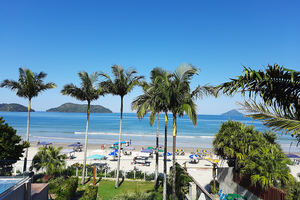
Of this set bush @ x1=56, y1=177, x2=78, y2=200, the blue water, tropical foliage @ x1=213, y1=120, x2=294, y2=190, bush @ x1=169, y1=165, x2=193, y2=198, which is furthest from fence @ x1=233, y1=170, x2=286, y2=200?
the blue water

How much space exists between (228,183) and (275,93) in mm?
10734

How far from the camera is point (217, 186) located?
1390cm

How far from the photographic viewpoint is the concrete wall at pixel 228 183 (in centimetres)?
1075

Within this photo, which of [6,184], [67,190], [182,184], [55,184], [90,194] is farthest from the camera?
[55,184]

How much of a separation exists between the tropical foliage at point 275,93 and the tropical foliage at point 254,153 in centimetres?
633

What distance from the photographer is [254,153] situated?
9.94 meters

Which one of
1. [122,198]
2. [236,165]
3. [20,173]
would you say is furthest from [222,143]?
[20,173]

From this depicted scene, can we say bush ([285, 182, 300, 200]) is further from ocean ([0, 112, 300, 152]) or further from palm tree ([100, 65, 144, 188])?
palm tree ([100, 65, 144, 188])

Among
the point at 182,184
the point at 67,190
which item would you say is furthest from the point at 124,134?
the point at 67,190

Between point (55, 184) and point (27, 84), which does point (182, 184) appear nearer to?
point (55, 184)

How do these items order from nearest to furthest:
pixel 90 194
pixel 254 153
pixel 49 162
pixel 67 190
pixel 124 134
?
pixel 90 194
pixel 254 153
pixel 67 190
pixel 49 162
pixel 124 134

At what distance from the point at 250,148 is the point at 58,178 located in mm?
11407

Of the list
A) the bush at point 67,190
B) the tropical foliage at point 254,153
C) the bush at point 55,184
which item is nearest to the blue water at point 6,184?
the bush at point 67,190

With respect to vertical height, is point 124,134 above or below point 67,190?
below
